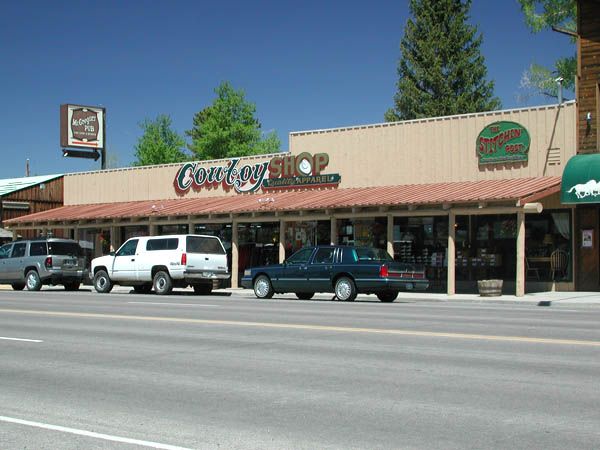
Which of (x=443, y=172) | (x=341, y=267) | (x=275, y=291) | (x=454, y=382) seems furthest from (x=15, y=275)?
(x=454, y=382)

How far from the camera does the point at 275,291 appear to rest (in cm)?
2586

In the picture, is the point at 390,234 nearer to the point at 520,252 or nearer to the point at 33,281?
the point at 520,252

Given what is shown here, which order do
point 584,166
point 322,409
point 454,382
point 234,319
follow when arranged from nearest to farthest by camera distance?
point 322,409 → point 454,382 → point 234,319 → point 584,166

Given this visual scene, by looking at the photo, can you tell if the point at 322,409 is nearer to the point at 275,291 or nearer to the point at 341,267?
the point at 341,267

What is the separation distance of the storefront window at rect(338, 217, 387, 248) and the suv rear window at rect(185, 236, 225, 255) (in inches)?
233

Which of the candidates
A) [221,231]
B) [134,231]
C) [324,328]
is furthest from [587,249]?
[134,231]

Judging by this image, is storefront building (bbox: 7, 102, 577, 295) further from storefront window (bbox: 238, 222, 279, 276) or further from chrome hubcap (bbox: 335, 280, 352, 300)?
chrome hubcap (bbox: 335, 280, 352, 300)

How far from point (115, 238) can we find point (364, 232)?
14259mm

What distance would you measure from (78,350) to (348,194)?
19.6 metres

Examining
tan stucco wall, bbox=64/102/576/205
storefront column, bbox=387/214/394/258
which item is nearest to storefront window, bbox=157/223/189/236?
tan stucco wall, bbox=64/102/576/205

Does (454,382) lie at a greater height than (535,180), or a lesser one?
lesser

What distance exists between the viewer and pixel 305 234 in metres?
34.0

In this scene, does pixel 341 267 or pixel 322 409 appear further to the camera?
pixel 341 267

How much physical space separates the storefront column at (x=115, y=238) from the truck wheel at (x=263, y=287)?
14.1 metres
